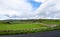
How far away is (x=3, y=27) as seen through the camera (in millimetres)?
7090

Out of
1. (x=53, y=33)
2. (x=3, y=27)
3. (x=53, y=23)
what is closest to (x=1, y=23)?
(x=3, y=27)

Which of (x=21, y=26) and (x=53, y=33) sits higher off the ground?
(x=21, y=26)

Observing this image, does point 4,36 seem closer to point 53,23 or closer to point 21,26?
point 21,26

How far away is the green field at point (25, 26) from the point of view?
700 centimetres

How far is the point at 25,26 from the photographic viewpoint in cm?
738

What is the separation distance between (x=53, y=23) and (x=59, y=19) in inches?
17.6

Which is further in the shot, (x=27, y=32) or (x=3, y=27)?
(x=27, y=32)

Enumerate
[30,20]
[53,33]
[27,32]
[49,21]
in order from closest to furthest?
[30,20] → [49,21] → [27,32] → [53,33]

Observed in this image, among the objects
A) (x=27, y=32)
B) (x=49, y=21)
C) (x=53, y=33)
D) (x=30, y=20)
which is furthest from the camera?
(x=53, y=33)

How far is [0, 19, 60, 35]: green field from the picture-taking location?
700 centimetres

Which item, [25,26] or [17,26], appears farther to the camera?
[25,26]

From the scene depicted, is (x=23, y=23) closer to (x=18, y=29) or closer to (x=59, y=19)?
(x=18, y=29)

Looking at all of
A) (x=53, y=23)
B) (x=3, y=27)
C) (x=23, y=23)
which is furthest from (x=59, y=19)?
A: (x=3, y=27)

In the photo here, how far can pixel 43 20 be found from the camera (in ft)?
24.0
